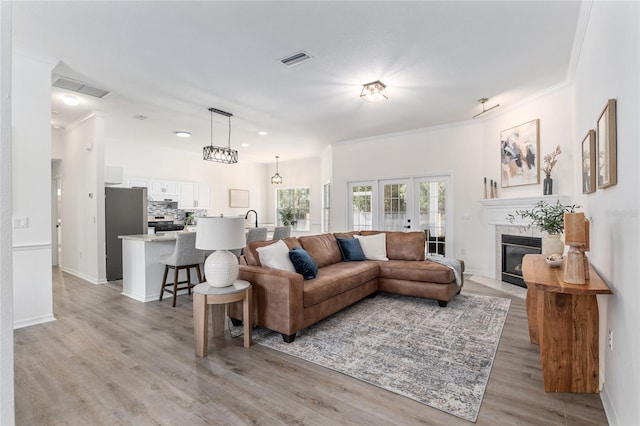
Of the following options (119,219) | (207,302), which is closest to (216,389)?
(207,302)

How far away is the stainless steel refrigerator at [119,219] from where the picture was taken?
17.7 feet

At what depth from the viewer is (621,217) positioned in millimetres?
1748

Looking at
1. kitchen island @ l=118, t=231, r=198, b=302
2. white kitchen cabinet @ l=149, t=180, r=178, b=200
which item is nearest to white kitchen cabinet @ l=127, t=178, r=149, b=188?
white kitchen cabinet @ l=149, t=180, r=178, b=200

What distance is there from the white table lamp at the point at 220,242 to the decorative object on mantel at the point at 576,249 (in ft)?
7.96

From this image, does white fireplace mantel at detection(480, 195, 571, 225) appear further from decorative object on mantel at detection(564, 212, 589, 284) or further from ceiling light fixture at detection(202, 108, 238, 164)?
ceiling light fixture at detection(202, 108, 238, 164)

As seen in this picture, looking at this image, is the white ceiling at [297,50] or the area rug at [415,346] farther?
the white ceiling at [297,50]

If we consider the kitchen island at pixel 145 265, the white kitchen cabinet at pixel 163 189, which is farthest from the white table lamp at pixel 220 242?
the white kitchen cabinet at pixel 163 189

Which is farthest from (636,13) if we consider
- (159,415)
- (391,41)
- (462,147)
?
(462,147)

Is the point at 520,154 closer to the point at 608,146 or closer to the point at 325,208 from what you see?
the point at 608,146

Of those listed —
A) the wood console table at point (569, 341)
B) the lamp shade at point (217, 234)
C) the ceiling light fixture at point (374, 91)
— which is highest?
the ceiling light fixture at point (374, 91)

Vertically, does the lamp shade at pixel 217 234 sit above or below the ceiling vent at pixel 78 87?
below

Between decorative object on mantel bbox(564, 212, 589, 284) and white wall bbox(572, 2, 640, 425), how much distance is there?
0.14 metres

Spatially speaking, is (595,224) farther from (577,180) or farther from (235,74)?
(235,74)

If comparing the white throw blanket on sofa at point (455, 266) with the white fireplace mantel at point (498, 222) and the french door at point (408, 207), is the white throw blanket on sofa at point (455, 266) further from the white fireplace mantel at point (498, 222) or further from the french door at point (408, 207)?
the french door at point (408, 207)
